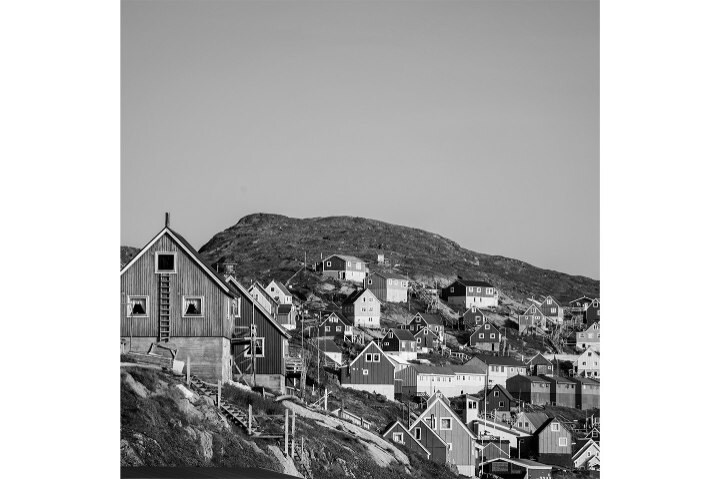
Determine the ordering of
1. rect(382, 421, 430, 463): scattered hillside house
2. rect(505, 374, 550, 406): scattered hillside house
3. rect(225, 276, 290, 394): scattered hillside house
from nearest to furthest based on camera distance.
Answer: rect(225, 276, 290, 394): scattered hillside house
rect(382, 421, 430, 463): scattered hillside house
rect(505, 374, 550, 406): scattered hillside house

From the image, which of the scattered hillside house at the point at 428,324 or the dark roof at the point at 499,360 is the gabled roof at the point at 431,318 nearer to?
the scattered hillside house at the point at 428,324

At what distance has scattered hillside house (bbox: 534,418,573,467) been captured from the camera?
1572 centimetres

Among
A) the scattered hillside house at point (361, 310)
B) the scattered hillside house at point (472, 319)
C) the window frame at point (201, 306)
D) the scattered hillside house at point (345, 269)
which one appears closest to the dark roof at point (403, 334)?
the scattered hillside house at point (361, 310)

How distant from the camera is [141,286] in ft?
43.0

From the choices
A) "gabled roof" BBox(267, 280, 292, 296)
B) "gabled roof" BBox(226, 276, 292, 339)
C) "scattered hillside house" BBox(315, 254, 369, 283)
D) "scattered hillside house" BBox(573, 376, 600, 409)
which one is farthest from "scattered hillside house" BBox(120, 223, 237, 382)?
"scattered hillside house" BBox(573, 376, 600, 409)

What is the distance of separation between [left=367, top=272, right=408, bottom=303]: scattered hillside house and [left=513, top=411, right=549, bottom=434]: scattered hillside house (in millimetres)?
2665

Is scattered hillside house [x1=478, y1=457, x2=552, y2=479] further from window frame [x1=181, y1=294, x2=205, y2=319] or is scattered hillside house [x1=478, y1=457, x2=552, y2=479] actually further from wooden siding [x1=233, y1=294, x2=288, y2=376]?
window frame [x1=181, y1=294, x2=205, y2=319]

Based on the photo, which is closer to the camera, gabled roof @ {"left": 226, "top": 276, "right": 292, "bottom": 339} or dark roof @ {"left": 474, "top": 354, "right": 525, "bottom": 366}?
gabled roof @ {"left": 226, "top": 276, "right": 292, "bottom": 339}

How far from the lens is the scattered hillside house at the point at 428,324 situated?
17.2 metres

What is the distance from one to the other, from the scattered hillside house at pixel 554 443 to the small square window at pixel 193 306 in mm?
5450

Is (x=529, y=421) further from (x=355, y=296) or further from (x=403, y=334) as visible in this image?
(x=355, y=296)
